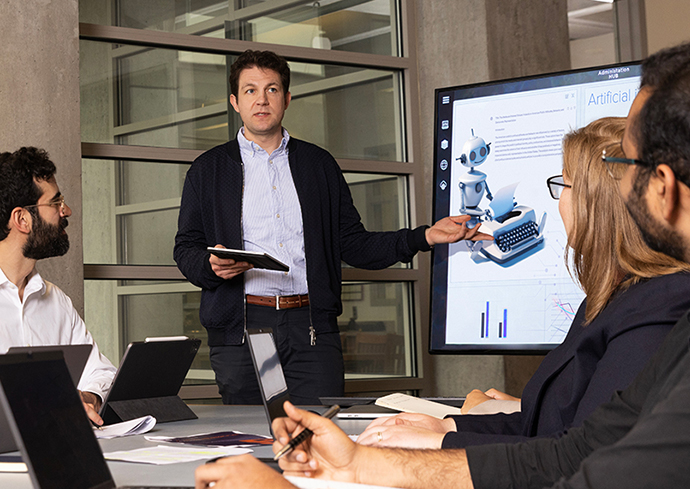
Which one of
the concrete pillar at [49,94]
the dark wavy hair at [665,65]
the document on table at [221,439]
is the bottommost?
the document on table at [221,439]

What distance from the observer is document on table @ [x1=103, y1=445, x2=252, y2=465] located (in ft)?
4.60

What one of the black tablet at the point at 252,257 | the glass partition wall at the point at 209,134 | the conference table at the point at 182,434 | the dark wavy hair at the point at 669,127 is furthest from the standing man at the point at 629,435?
the glass partition wall at the point at 209,134

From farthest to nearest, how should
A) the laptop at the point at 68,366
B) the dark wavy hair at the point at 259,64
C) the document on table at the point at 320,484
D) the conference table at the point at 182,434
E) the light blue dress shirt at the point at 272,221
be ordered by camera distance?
the dark wavy hair at the point at 259,64 → the light blue dress shirt at the point at 272,221 → the laptop at the point at 68,366 → the conference table at the point at 182,434 → the document on table at the point at 320,484

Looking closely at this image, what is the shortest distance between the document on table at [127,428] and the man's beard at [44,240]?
883mm

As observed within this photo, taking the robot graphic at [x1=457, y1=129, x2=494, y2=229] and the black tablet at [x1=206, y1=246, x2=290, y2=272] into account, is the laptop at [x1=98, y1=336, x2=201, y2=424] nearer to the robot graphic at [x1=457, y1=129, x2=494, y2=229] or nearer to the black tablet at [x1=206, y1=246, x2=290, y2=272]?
the black tablet at [x1=206, y1=246, x2=290, y2=272]

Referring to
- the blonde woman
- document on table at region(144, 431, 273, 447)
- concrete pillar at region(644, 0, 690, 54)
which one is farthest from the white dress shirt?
concrete pillar at region(644, 0, 690, 54)

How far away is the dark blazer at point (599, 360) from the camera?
4.16 ft

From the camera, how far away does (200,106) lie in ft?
14.1

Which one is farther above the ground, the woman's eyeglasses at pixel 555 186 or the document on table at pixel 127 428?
the woman's eyeglasses at pixel 555 186

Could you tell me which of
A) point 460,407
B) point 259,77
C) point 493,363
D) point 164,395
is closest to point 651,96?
point 460,407

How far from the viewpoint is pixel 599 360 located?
141cm

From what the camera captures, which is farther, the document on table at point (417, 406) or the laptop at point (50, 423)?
the document on table at point (417, 406)

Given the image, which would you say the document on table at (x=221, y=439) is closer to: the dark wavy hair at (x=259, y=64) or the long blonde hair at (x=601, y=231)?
the long blonde hair at (x=601, y=231)

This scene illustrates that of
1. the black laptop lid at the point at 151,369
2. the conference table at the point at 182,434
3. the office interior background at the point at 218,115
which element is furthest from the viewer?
the office interior background at the point at 218,115
